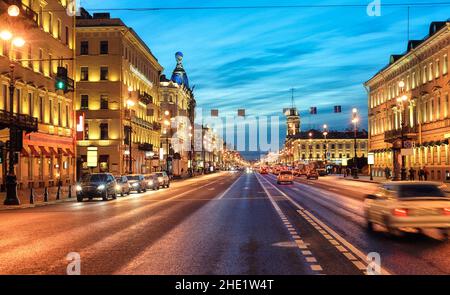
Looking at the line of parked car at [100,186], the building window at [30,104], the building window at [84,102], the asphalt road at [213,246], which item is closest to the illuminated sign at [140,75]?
the building window at [84,102]

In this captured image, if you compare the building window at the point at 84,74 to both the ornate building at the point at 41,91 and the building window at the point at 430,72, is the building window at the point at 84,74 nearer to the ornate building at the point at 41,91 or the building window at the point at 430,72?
the ornate building at the point at 41,91

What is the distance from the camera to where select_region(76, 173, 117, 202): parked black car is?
118 feet

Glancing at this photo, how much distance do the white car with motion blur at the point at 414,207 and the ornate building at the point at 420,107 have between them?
37.4 metres

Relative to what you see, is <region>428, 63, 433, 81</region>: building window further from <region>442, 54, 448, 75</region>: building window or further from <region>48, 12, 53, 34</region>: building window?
<region>48, 12, 53, 34</region>: building window

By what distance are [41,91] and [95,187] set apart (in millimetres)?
20450

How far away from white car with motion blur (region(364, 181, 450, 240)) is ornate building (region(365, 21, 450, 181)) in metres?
37.4

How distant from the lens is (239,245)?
545 inches

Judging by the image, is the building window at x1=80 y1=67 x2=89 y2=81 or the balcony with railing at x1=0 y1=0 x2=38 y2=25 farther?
the building window at x1=80 y1=67 x2=89 y2=81

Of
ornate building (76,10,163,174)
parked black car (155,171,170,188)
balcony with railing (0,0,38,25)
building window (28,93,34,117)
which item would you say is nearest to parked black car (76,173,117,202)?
balcony with railing (0,0,38,25)

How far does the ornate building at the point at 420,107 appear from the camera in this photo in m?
58.9

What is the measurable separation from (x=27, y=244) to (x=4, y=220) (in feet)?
27.4

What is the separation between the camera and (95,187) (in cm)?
3606

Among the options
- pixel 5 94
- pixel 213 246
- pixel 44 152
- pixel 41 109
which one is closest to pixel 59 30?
pixel 41 109
